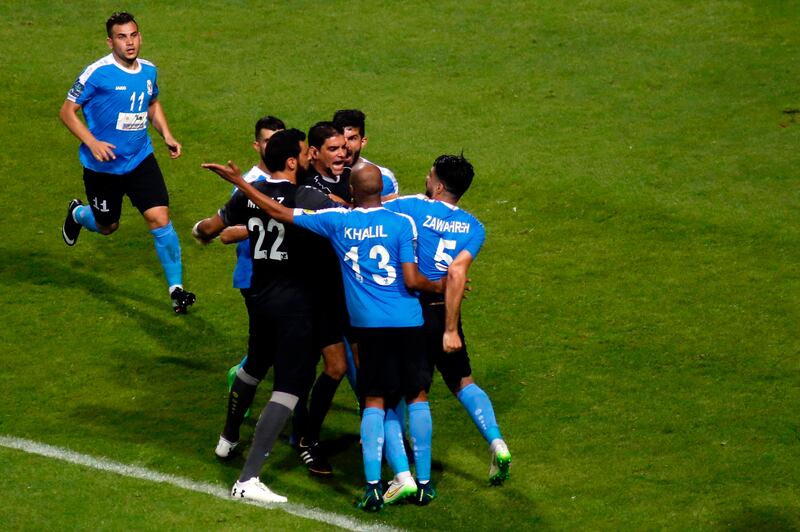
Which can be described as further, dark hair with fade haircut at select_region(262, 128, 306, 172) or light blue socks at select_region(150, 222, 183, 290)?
light blue socks at select_region(150, 222, 183, 290)

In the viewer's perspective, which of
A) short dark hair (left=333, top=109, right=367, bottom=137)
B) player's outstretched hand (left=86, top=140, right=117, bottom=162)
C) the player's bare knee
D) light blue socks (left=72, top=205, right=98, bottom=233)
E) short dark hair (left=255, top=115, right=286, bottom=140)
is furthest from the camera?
light blue socks (left=72, top=205, right=98, bottom=233)

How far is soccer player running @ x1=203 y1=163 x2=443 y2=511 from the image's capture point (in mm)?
8547

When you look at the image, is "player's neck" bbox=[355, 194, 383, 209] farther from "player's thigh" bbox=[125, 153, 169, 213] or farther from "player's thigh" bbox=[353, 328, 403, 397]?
"player's thigh" bbox=[125, 153, 169, 213]

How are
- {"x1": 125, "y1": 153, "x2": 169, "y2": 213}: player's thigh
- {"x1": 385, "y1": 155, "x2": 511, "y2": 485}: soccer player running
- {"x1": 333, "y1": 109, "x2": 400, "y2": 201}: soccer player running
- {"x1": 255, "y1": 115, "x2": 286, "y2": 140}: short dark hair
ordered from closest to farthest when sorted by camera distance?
{"x1": 385, "y1": 155, "x2": 511, "y2": 485}: soccer player running, {"x1": 333, "y1": 109, "x2": 400, "y2": 201}: soccer player running, {"x1": 255, "y1": 115, "x2": 286, "y2": 140}: short dark hair, {"x1": 125, "y1": 153, "x2": 169, "y2": 213}: player's thigh

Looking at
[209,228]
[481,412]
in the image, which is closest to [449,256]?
[481,412]

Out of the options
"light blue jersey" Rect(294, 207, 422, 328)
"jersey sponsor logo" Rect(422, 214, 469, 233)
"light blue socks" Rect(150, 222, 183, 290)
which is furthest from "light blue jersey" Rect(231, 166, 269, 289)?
"light blue socks" Rect(150, 222, 183, 290)

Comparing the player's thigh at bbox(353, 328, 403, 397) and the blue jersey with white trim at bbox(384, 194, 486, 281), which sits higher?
the blue jersey with white trim at bbox(384, 194, 486, 281)

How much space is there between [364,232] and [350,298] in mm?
504

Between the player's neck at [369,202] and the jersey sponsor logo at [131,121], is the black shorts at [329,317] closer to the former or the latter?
the player's neck at [369,202]

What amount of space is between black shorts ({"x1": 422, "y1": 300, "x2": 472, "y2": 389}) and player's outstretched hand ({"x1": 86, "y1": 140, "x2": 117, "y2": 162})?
4.36 metres

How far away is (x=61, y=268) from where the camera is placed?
13945mm

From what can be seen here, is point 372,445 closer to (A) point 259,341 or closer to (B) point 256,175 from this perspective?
(A) point 259,341

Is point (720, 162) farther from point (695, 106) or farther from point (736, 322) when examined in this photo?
point (736, 322)

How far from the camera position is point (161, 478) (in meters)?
9.15
